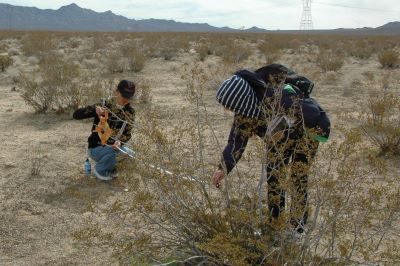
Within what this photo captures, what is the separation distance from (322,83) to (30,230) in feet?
33.5

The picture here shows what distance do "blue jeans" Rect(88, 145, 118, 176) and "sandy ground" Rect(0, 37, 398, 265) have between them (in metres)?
0.13

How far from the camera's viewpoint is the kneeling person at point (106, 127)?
5039 mm

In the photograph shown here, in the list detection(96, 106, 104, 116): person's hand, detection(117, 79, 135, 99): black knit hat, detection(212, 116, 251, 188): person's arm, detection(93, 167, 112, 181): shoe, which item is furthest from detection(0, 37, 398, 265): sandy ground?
detection(117, 79, 135, 99): black knit hat

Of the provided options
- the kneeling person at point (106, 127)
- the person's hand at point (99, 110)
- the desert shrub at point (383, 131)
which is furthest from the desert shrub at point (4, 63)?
the desert shrub at point (383, 131)

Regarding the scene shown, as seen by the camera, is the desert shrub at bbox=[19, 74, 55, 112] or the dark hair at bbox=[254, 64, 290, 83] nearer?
the dark hair at bbox=[254, 64, 290, 83]

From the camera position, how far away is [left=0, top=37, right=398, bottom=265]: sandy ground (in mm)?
3877

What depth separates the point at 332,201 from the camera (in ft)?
8.57

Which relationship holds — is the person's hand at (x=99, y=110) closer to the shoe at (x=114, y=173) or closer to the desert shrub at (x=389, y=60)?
the shoe at (x=114, y=173)

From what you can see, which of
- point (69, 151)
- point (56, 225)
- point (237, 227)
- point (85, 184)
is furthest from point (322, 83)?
point (237, 227)

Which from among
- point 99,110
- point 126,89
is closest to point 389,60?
point 126,89

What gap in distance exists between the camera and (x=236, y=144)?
3.42 m

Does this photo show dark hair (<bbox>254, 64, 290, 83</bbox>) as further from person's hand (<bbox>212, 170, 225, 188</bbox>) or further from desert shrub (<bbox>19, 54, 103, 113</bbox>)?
desert shrub (<bbox>19, 54, 103, 113</bbox>)

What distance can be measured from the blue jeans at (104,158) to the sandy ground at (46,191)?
0.44 ft

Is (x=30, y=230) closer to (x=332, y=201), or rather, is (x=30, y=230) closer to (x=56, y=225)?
(x=56, y=225)
